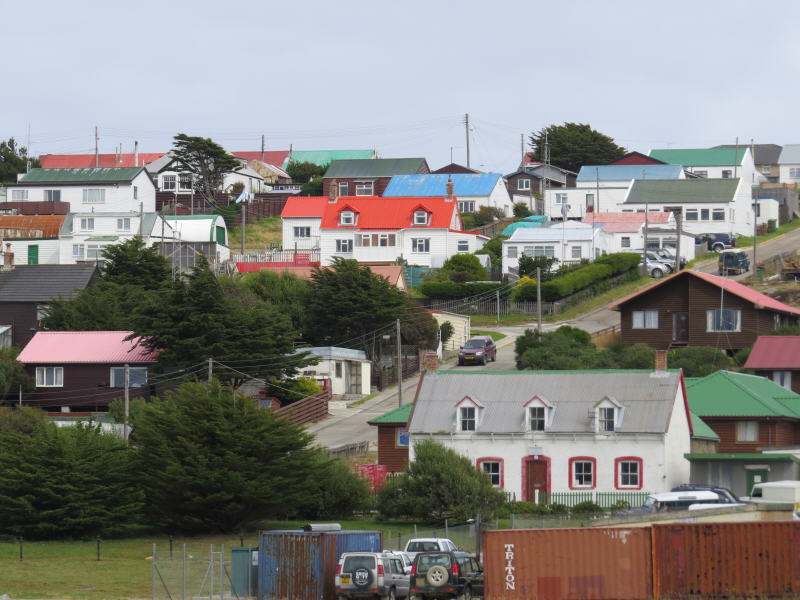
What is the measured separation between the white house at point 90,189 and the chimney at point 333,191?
15799 millimetres

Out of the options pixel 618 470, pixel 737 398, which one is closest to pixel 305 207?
pixel 737 398

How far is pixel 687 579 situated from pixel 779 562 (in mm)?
2153

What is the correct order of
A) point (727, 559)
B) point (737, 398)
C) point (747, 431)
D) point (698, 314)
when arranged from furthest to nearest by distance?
point (698, 314) → point (737, 398) → point (747, 431) → point (727, 559)

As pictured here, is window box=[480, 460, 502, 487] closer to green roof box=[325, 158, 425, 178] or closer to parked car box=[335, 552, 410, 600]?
parked car box=[335, 552, 410, 600]

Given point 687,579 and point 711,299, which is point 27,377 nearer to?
point 711,299

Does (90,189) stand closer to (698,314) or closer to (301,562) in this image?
(698,314)

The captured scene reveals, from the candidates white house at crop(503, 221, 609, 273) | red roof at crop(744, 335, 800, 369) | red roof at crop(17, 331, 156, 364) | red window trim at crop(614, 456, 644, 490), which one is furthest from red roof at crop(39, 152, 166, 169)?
red window trim at crop(614, 456, 644, 490)

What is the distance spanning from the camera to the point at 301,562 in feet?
134

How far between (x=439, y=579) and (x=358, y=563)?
2.05 meters

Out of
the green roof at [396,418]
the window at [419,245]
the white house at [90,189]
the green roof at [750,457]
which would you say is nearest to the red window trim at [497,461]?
the green roof at [396,418]

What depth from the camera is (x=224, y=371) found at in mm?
79062

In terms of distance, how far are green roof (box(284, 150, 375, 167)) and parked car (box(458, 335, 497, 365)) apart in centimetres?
8969

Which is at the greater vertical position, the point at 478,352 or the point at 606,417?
the point at 478,352

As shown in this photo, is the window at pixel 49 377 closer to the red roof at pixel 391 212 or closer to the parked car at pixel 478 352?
the parked car at pixel 478 352
